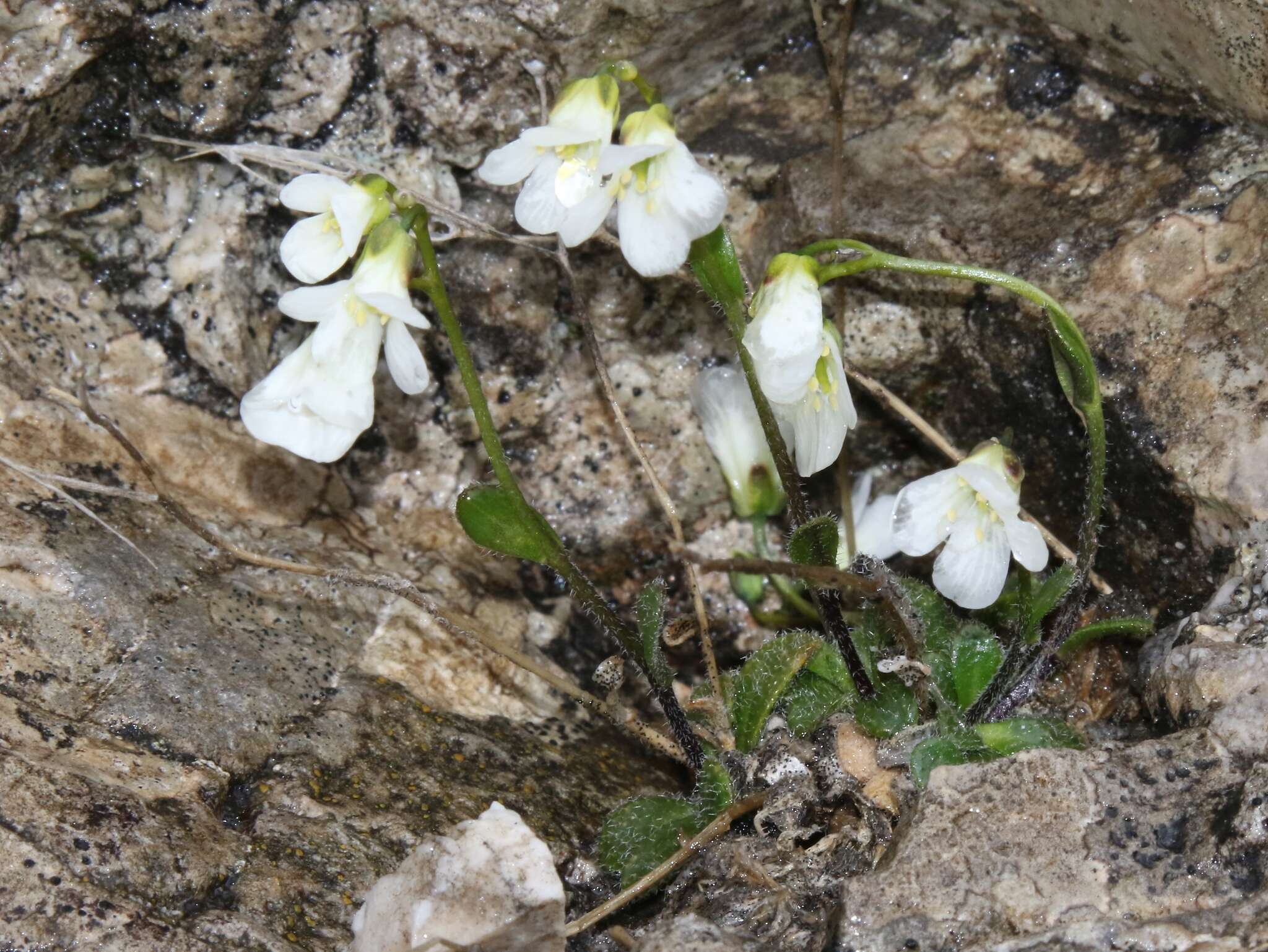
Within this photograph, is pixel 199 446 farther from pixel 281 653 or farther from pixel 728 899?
pixel 728 899

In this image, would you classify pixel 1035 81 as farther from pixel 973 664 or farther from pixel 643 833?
pixel 643 833

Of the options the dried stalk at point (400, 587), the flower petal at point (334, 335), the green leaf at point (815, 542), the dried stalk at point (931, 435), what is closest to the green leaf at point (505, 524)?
the dried stalk at point (400, 587)

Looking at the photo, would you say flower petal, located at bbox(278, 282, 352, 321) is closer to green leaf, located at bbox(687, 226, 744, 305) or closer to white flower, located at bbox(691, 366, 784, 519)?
green leaf, located at bbox(687, 226, 744, 305)

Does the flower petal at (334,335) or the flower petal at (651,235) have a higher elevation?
the flower petal at (651,235)

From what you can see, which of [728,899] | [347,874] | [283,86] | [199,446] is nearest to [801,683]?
[728,899]

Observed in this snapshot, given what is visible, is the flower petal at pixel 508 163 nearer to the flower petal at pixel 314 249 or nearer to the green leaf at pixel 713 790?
the flower petal at pixel 314 249

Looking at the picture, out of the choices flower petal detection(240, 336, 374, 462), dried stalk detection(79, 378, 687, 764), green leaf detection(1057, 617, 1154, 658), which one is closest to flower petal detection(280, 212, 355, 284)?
flower petal detection(240, 336, 374, 462)

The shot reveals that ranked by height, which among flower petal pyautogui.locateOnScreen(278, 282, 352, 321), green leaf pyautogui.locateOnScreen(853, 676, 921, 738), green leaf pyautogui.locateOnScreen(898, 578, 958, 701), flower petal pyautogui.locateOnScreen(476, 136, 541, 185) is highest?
flower petal pyautogui.locateOnScreen(476, 136, 541, 185)
